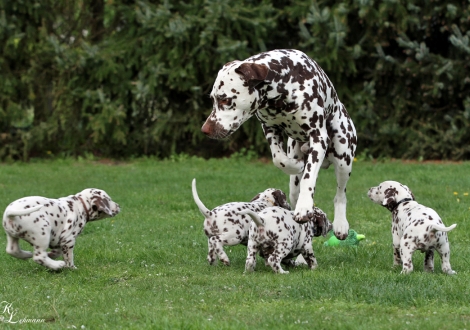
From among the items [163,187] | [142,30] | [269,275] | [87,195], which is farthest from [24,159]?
[269,275]

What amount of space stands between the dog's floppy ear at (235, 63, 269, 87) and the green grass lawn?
1773 mm

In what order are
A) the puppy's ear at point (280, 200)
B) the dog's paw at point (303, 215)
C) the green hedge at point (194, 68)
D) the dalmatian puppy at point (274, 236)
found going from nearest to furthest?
the dog's paw at point (303, 215) < the dalmatian puppy at point (274, 236) < the puppy's ear at point (280, 200) < the green hedge at point (194, 68)

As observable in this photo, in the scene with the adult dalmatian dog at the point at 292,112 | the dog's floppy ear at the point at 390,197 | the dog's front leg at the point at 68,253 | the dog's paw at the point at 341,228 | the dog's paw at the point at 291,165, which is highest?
the adult dalmatian dog at the point at 292,112

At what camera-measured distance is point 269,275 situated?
24.9ft

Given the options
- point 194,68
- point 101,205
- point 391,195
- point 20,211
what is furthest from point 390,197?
point 194,68

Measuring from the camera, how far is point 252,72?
707 centimetres

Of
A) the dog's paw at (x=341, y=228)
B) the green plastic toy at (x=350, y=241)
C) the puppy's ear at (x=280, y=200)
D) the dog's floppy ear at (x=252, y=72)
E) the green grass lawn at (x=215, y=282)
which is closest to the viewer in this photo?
the green grass lawn at (x=215, y=282)

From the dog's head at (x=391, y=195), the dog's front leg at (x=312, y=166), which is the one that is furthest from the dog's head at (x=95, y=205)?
the dog's head at (x=391, y=195)

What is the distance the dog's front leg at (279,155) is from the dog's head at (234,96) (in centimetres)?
74

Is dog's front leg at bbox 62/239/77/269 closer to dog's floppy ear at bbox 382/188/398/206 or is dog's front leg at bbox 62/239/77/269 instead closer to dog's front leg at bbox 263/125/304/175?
dog's front leg at bbox 263/125/304/175

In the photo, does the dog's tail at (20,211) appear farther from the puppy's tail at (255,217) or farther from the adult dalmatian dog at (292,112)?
the puppy's tail at (255,217)

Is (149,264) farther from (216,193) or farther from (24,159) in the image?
(24,159)

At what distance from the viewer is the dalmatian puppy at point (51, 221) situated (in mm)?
7602

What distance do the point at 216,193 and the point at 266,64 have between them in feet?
21.3
